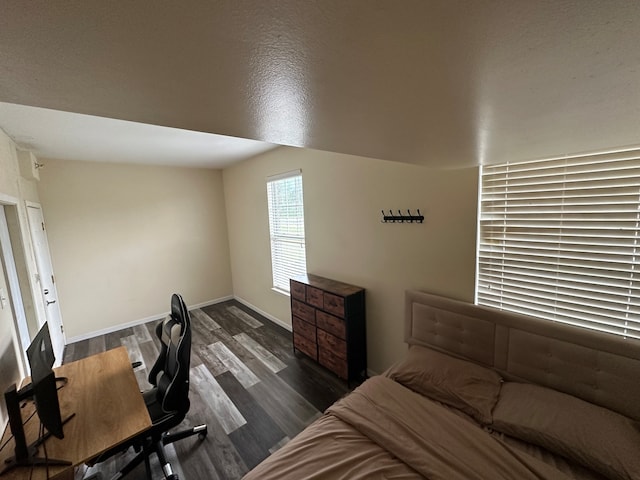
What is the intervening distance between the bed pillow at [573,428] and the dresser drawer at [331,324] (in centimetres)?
135

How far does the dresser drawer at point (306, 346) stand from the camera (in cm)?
296

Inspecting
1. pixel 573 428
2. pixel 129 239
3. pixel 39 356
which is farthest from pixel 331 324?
pixel 129 239

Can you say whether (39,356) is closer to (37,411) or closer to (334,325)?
(37,411)

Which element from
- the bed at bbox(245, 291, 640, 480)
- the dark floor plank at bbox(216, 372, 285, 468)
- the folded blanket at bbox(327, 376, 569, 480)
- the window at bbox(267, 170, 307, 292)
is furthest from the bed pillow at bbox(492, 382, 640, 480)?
the window at bbox(267, 170, 307, 292)

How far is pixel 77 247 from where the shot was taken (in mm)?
3836

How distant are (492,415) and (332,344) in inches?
59.7

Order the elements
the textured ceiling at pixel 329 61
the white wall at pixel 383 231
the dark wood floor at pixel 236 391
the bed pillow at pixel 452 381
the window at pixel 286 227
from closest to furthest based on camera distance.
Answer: the textured ceiling at pixel 329 61 < the bed pillow at pixel 452 381 < the dark wood floor at pixel 236 391 < the white wall at pixel 383 231 < the window at pixel 286 227

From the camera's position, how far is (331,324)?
270cm

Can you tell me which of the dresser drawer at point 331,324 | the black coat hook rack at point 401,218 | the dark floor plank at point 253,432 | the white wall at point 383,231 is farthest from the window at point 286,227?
the dark floor plank at point 253,432

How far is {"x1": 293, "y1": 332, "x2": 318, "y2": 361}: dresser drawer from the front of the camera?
2.96 meters

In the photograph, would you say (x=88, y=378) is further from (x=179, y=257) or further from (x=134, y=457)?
(x=179, y=257)

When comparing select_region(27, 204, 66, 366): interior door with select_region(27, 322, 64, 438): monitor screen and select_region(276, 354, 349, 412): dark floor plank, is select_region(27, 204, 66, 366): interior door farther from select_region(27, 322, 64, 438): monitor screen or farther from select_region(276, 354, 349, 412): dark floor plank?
select_region(276, 354, 349, 412): dark floor plank

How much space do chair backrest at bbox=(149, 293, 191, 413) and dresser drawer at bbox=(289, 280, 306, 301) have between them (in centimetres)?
136

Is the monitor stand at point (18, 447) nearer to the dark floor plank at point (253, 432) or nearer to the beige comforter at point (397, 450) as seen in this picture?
the beige comforter at point (397, 450)
